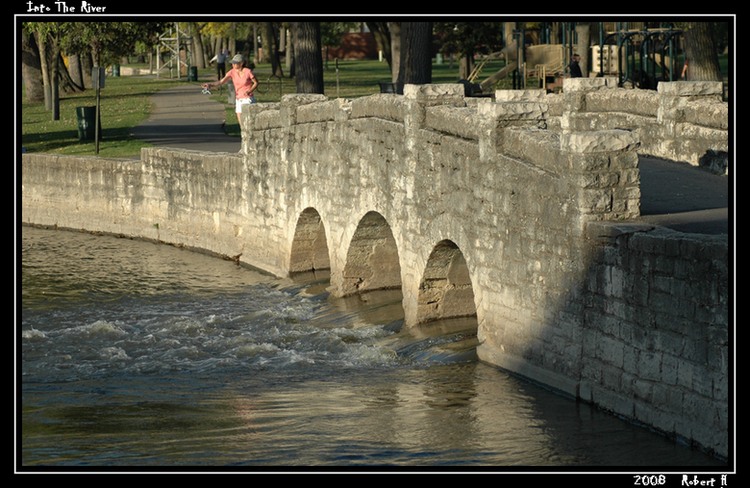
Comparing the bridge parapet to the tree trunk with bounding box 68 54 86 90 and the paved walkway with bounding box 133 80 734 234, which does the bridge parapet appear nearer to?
the paved walkway with bounding box 133 80 734 234

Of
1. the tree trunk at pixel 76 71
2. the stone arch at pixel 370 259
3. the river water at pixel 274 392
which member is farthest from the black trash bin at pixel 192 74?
the stone arch at pixel 370 259

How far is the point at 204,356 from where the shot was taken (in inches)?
605

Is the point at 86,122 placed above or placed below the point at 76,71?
below

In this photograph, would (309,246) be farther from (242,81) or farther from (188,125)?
(188,125)

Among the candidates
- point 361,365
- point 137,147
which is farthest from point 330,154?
point 137,147

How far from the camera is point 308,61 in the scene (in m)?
30.8

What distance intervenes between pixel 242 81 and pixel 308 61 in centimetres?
859

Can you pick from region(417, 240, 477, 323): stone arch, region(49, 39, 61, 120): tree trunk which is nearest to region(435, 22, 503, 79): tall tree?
region(49, 39, 61, 120): tree trunk

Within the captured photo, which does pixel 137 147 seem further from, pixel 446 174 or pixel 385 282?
pixel 446 174

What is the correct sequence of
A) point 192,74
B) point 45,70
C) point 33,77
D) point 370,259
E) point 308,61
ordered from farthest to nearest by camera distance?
point 192,74 → point 33,77 → point 45,70 → point 308,61 → point 370,259

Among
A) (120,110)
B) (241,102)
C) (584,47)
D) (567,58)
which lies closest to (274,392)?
(241,102)

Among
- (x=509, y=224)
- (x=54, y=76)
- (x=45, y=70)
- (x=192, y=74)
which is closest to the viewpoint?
(x=509, y=224)

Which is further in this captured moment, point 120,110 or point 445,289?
point 120,110
